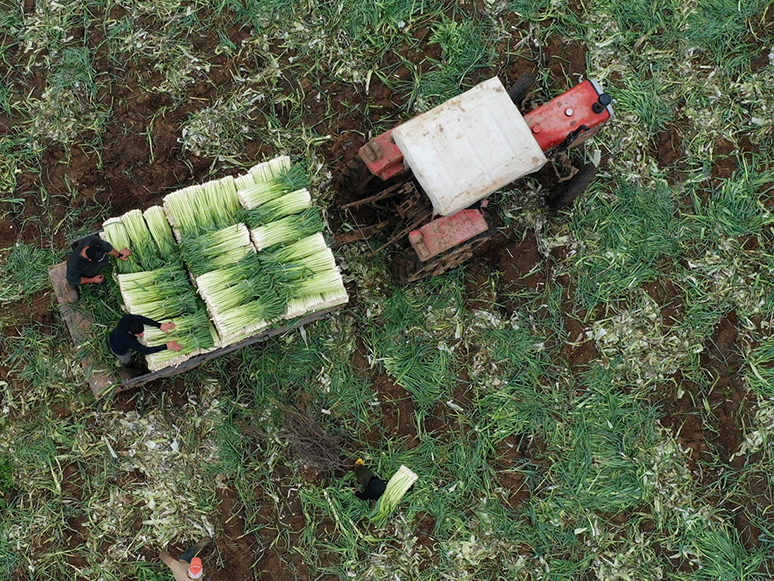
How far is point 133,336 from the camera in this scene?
4.69 meters

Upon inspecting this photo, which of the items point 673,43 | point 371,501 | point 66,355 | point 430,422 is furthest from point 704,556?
point 66,355

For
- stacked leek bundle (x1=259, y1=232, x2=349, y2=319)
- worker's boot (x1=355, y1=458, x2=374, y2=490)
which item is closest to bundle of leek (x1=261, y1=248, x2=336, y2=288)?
stacked leek bundle (x1=259, y1=232, x2=349, y2=319)

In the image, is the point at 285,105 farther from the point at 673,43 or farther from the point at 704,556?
the point at 704,556

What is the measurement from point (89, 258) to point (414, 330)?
3089mm

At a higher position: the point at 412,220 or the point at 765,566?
the point at 412,220

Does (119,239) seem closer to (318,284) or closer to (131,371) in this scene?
(131,371)

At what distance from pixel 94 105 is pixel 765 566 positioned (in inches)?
331

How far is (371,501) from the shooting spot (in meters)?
5.41

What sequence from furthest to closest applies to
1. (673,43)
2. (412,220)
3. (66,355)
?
(673,43), (66,355), (412,220)

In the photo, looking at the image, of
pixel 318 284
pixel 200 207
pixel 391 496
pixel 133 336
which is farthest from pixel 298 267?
pixel 391 496

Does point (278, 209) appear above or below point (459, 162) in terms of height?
above

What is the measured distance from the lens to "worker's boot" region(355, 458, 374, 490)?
210 inches

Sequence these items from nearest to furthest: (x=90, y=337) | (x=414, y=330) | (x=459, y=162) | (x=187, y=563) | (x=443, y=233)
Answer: (x=459, y=162), (x=443, y=233), (x=90, y=337), (x=187, y=563), (x=414, y=330)

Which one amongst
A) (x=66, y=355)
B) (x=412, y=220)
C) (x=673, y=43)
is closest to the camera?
(x=412, y=220)
